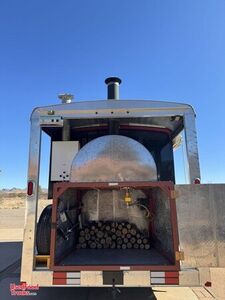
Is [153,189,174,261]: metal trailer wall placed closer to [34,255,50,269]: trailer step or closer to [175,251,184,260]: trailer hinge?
[175,251,184,260]: trailer hinge

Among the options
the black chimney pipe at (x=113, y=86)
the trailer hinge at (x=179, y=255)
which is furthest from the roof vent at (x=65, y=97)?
the trailer hinge at (x=179, y=255)

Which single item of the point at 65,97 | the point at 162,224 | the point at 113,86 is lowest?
the point at 162,224

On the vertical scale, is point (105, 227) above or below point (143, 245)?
above

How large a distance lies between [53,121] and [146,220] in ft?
7.68

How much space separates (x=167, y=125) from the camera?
4.61 meters

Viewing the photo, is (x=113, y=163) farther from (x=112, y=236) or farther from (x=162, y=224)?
(x=112, y=236)

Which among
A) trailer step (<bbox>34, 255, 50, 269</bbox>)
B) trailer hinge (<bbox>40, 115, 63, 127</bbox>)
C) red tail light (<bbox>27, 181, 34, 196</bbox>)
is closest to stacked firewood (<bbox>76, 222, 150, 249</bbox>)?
trailer step (<bbox>34, 255, 50, 269</bbox>)

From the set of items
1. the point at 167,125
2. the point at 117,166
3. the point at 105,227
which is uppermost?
the point at 167,125

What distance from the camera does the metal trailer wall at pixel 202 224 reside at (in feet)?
10.1

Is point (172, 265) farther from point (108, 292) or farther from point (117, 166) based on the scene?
point (108, 292)

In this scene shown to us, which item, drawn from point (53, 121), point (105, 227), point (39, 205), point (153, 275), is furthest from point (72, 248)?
point (53, 121)

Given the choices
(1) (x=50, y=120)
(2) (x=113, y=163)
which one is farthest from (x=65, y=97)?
(2) (x=113, y=163)

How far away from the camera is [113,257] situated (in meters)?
3.93

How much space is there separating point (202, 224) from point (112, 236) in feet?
6.59
